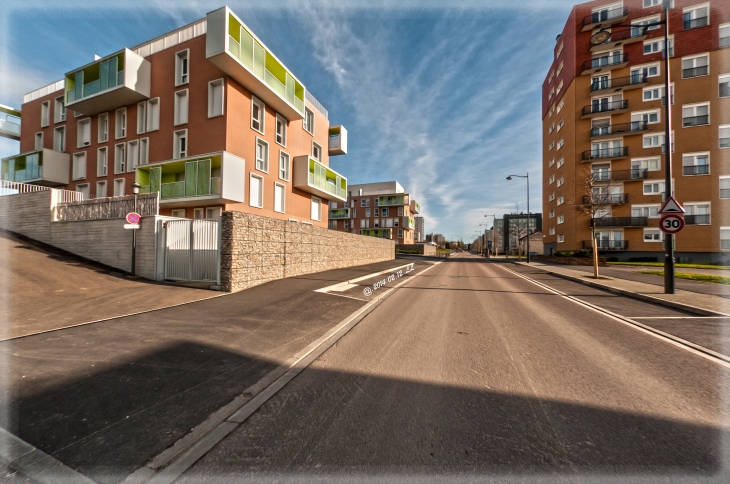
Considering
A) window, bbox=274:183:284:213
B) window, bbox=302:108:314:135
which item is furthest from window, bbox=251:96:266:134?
window, bbox=302:108:314:135

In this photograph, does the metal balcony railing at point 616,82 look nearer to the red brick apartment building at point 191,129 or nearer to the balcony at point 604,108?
the balcony at point 604,108

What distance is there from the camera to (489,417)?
2484mm

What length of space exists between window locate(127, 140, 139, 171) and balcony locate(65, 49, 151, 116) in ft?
9.91

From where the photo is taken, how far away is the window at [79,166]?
20414mm

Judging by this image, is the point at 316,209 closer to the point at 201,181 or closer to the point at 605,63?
the point at 201,181

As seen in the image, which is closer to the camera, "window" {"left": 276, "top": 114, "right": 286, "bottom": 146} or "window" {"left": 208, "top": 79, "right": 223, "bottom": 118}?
"window" {"left": 208, "top": 79, "right": 223, "bottom": 118}

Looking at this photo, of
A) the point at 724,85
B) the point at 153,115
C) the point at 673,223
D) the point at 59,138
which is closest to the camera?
the point at 673,223

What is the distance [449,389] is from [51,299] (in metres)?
10.1

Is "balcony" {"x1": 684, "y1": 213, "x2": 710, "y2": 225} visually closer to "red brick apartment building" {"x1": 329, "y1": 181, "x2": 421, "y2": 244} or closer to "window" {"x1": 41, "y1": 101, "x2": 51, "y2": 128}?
"red brick apartment building" {"x1": 329, "y1": 181, "x2": 421, "y2": 244}

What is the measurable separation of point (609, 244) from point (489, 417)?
38.5 metres

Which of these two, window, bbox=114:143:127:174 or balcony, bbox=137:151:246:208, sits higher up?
window, bbox=114:143:127:174

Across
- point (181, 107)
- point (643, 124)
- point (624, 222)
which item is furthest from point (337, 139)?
point (643, 124)

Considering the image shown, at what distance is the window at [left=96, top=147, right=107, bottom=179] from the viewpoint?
1969 centimetres

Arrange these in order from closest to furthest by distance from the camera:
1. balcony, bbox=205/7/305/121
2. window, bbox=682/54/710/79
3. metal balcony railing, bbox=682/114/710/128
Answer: balcony, bbox=205/7/305/121 < metal balcony railing, bbox=682/114/710/128 < window, bbox=682/54/710/79
